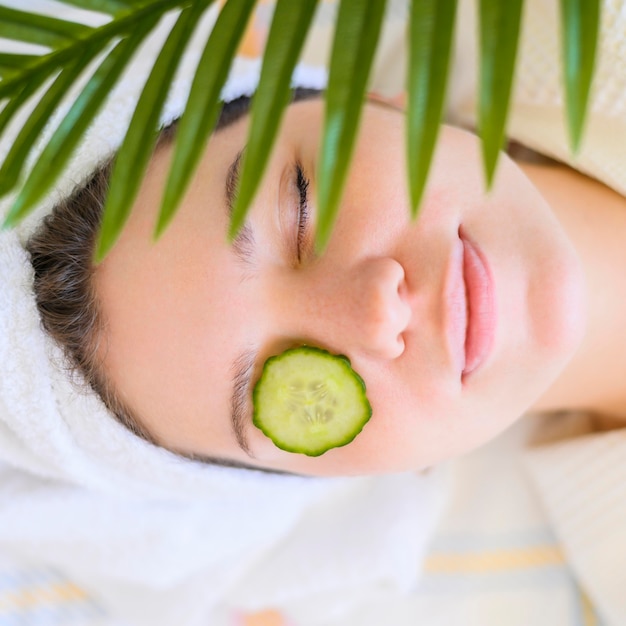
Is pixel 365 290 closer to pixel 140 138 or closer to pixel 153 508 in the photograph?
pixel 140 138

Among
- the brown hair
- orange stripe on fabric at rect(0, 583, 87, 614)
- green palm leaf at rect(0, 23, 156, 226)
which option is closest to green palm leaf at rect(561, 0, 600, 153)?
green palm leaf at rect(0, 23, 156, 226)

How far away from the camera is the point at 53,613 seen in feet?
4.85

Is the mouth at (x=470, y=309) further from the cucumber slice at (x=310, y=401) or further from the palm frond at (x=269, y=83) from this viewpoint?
the palm frond at (x=269, y=83)

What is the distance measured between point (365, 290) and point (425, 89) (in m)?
0.41

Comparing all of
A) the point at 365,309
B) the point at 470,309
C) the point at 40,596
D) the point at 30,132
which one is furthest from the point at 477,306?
the point at 40,596

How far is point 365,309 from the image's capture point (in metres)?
0.85

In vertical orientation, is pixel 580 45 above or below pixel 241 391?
above

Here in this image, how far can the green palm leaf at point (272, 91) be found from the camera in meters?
0.48

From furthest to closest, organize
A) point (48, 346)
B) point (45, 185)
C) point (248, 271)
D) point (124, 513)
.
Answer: point (124, 513) < point (48, 346) < point (248, 271) < point (45, 185)

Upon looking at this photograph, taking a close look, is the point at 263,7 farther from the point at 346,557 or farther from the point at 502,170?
the point at 346,557

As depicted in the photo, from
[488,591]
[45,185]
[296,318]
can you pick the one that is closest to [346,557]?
[488,591]

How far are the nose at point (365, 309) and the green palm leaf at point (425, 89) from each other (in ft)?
1.27

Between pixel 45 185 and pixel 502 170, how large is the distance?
2.11 feet

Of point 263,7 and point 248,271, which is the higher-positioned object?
point 263,7
